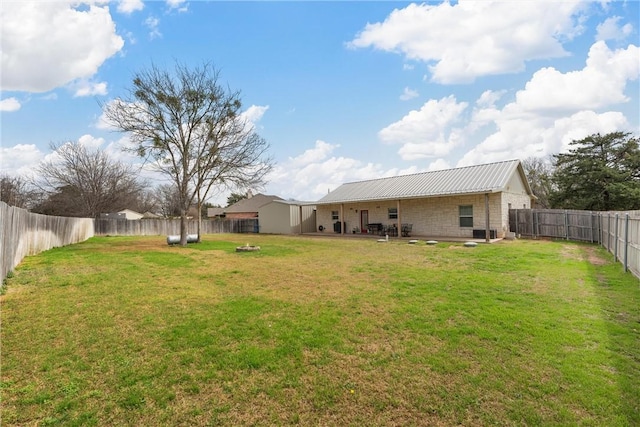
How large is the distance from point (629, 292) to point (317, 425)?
6865mm

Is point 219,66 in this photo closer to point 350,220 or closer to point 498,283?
point 350,220

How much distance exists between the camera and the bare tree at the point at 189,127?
1591 cm

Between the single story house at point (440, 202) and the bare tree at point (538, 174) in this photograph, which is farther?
the bare tree at point (538, 174)

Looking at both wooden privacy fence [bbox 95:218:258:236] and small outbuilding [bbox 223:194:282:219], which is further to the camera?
small outbuilding [bbox 223:194:282:219]

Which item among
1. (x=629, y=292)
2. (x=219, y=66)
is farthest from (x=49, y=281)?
(x=219, y=66)

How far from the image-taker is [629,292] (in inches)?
235

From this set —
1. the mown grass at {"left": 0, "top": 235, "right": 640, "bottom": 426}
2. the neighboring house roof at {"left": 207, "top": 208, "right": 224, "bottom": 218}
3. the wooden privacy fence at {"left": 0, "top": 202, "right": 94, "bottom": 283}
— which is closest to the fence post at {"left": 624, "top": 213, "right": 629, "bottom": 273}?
the mown grass at {"left": 0, "top": 235, "right": 640, "bottom": 426}

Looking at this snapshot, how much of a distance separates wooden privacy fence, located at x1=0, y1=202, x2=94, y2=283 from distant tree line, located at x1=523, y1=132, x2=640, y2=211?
28951 mm

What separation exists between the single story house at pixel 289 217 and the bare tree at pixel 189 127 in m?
7.98

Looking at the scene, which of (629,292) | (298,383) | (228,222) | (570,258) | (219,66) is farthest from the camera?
(228,222)

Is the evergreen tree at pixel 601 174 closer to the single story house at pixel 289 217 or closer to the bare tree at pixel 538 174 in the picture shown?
the bare tree at pixel 538 174

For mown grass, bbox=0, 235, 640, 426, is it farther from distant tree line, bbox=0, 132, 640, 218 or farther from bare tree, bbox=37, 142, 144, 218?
bare tree, bbox=37, 142, 144, 218

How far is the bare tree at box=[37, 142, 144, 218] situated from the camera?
29.9 meters

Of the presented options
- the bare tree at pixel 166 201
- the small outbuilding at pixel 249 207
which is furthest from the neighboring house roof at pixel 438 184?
the bare tree at pixel 166 201
